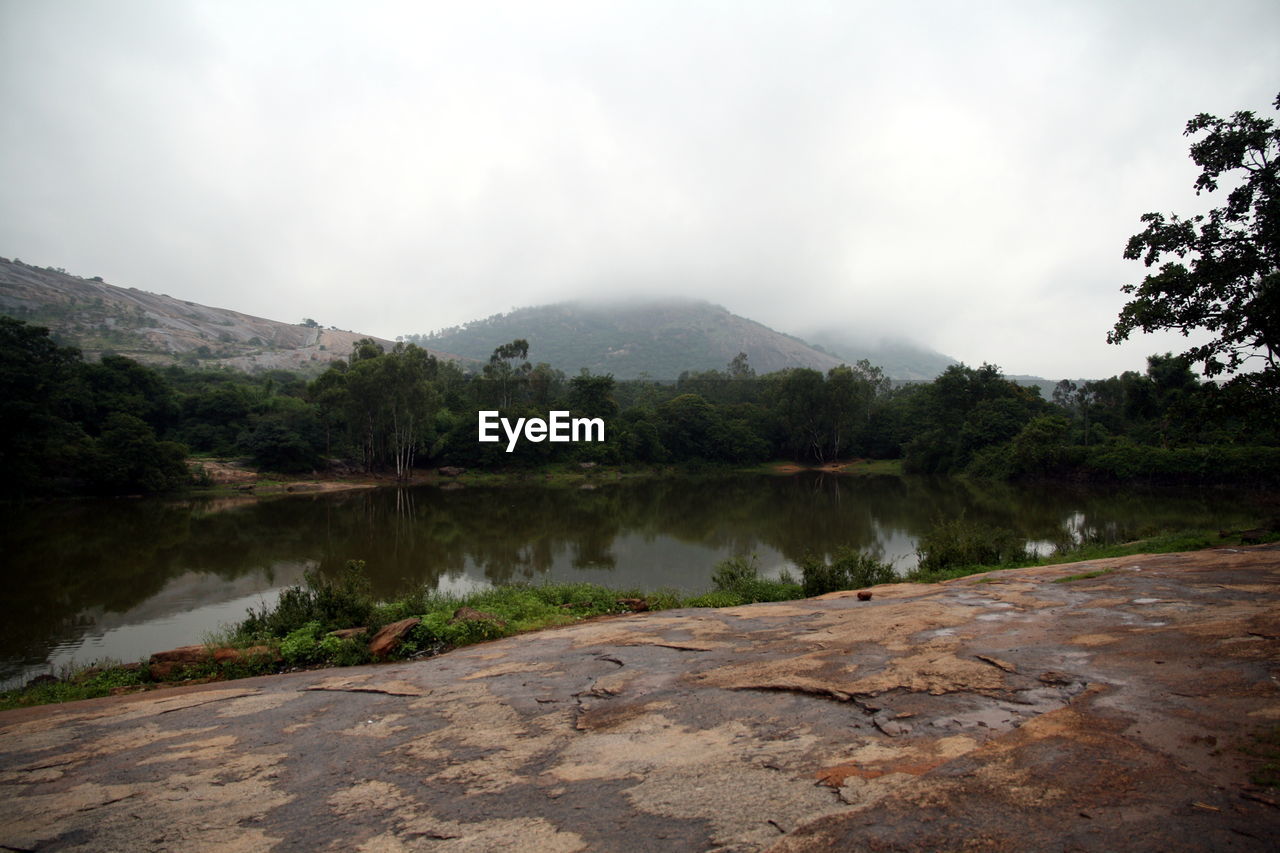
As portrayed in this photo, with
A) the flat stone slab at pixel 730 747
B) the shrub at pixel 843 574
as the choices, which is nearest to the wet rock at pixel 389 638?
the flat stone slab at pixel 730 747

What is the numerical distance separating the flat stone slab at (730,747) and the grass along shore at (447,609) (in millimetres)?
1163

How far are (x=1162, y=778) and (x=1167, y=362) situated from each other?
103 feet

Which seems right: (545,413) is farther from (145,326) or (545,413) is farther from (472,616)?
(145,326)

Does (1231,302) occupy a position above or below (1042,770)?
above

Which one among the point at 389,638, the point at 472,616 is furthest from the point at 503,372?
the point at 389,638

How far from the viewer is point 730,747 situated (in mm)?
4129

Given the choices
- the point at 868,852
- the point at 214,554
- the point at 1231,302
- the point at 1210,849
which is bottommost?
the point at 214,554

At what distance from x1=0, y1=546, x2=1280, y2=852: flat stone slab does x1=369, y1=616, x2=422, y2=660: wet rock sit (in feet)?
3.31

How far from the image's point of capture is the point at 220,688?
7.23 metres

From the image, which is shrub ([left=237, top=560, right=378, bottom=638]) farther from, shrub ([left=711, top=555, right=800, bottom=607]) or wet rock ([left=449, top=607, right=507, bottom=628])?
shrub ([left=711, top=555, right=800, bottom=607])

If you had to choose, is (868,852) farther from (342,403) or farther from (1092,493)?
(342,403)

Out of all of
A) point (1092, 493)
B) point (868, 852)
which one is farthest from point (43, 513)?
point (1092, 493)

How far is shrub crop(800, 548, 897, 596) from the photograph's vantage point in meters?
12.5

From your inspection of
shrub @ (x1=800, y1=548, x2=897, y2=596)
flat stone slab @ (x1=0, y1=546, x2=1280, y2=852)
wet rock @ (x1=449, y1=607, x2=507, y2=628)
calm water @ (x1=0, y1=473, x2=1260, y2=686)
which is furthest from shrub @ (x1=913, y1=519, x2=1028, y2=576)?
wet rock @ (x1=449, y1=607, x2=507, y2=628)
